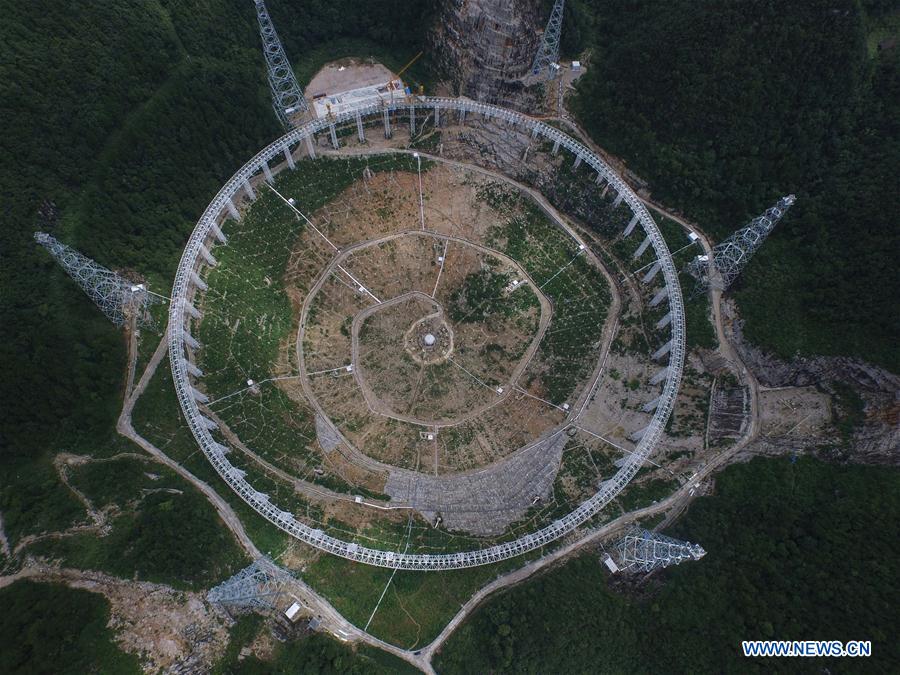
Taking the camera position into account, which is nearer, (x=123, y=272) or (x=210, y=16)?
(x=123, y=272)

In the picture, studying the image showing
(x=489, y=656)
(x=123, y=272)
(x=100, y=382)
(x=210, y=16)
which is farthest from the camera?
(x=210, y=16)

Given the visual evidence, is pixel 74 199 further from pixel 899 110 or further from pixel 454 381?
pixel 899 110

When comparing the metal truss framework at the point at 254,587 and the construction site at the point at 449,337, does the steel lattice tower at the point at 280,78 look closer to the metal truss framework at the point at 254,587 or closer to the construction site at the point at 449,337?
the construction site at the point at 449,337

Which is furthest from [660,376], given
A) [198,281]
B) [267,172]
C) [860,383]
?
[198,281]

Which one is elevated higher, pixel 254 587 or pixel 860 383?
pixel 860 383

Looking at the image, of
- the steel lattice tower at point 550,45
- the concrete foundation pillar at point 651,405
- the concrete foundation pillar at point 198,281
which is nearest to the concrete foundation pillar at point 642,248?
the concrete foundation pillar at point 651,405

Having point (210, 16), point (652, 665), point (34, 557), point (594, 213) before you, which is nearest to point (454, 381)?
point (594, 213)

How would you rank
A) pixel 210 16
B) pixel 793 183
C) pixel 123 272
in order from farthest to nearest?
pixel 210 16, pixel 793 183, pixel 123 272

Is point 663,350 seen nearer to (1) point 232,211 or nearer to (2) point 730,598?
(2) point 730,598
